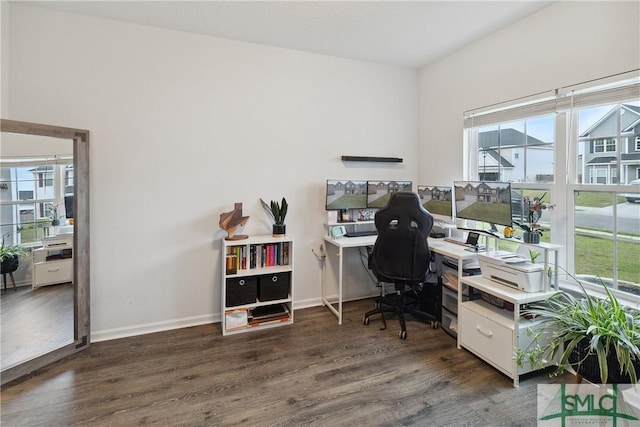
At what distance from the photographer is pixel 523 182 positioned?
270 cm

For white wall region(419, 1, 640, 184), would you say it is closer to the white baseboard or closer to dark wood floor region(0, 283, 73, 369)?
the white baseboard

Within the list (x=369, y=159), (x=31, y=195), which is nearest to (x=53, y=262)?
(x=31, y=195)

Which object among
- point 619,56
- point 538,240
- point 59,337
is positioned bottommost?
point 59,337

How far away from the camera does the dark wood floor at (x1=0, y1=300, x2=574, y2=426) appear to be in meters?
1.76

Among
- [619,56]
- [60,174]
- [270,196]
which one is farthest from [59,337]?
[619,56]

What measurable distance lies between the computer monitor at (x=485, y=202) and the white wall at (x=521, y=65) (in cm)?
59

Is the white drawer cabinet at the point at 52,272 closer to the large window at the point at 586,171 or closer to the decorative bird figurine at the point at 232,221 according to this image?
the decorative bird figurine at the point at 232,221

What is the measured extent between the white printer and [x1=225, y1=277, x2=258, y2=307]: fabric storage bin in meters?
1.94

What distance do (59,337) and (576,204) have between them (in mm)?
4026

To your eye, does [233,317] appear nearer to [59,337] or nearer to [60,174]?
[59,337]

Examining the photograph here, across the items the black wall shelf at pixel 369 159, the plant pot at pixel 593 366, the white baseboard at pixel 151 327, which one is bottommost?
the white baseboard at pixel 151 327

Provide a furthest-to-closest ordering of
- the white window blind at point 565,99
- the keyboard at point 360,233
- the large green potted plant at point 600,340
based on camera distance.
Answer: the keyboard at point 360,233 → the white window blind at point 565,99 → the large green potted plant at point 600,340

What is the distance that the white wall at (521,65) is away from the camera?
2.03 m

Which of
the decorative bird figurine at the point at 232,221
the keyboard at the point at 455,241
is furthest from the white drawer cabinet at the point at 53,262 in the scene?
the keyboard at the point at 455,241
